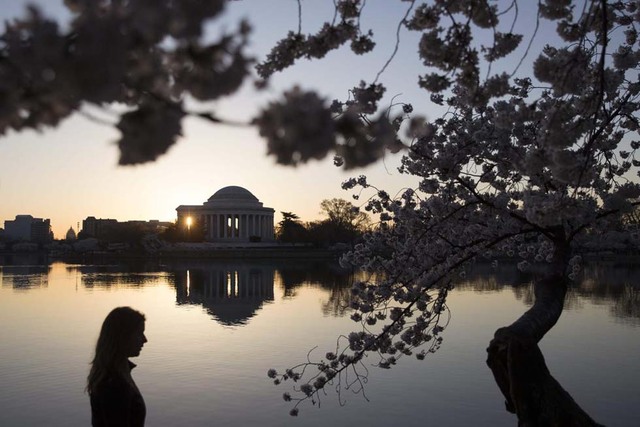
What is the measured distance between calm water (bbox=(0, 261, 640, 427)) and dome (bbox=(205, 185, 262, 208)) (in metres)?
85.4

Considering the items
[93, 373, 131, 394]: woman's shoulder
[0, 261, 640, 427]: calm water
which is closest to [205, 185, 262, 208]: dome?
[0, 261, 640, 427]: calm water

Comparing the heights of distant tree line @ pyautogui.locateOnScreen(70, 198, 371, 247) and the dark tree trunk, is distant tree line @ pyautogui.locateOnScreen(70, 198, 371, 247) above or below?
above

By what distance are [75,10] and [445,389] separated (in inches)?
416

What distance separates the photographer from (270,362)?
13391 mm

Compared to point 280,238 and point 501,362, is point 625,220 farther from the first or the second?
point 280,238

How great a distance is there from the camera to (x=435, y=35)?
11.5ft

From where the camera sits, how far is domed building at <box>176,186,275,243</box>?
110 meters

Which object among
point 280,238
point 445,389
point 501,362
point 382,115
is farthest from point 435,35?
point 280,238

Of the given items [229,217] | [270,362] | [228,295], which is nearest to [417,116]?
[270,362]

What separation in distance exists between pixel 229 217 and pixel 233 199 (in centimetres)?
316

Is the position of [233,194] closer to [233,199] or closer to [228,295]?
[233,199]

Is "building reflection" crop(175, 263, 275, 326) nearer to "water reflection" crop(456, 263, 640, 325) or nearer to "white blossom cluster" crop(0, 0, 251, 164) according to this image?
"water reflection" crop(456, 263, 640, 325)

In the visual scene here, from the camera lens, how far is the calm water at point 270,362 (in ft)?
32.8

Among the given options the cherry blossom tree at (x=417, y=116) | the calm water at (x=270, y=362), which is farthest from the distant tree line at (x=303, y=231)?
the cherry blossom tree at (x=417, y=116)
